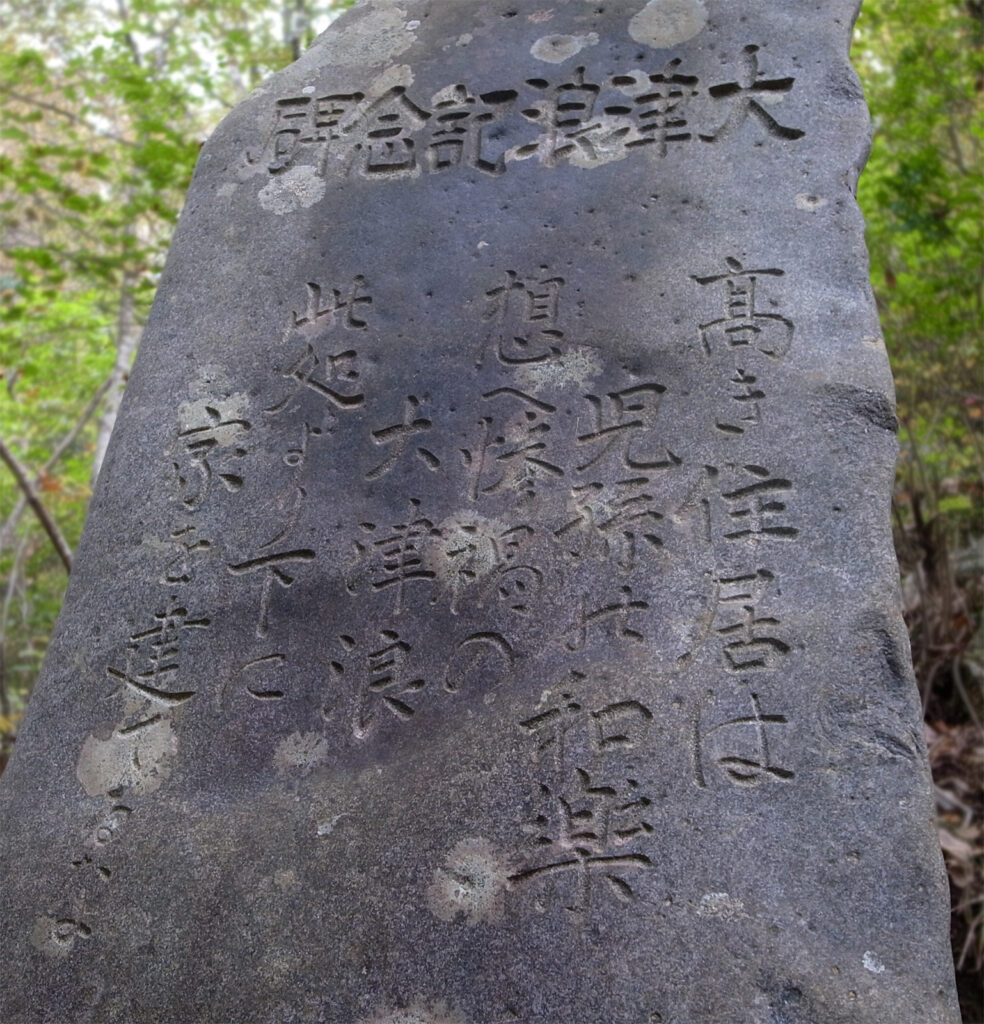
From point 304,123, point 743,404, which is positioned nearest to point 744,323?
point 743,404

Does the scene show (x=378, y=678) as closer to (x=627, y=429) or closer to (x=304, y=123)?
(x=627, y=429)

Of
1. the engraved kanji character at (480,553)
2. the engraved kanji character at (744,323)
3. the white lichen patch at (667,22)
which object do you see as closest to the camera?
the engraved kanji character at (480,553)

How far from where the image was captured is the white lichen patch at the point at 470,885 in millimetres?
1539

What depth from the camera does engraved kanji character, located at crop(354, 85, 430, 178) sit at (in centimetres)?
242

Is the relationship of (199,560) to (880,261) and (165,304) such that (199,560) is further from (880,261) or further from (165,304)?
(880,261)

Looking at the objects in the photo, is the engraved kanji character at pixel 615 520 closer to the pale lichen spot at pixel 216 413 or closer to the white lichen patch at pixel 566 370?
the white lichen patch at pixel 566 370

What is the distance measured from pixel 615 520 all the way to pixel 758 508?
0.25 metres

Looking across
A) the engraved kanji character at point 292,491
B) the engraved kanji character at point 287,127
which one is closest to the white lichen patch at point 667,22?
the engraved kanji character at point 287,127

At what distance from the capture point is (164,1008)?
160cm

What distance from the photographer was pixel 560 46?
2.49 m

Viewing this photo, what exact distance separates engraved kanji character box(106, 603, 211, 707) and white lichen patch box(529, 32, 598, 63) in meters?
1.58

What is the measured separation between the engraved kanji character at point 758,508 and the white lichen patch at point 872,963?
66 centimetres

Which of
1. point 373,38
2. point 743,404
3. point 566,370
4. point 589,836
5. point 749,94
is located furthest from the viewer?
point 373,38

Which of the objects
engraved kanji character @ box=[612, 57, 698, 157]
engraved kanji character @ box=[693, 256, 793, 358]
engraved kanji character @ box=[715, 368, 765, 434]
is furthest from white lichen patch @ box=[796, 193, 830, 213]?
engraved kanji character @ box=[715, 368, 765, 434]
